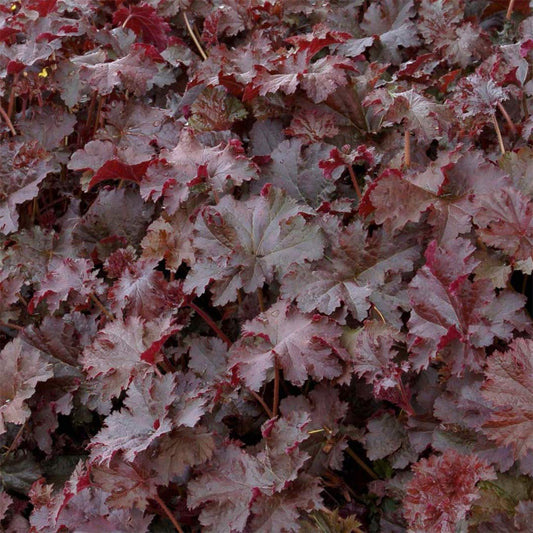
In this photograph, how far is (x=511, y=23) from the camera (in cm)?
251

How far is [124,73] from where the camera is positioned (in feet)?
7.73

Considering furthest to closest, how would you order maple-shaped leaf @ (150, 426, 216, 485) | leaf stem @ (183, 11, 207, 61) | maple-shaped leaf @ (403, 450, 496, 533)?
leaf stem @ (183, 11, 207, 61)
maple-shaped leaf @ (150, 426, 216, 485)
maple-shaped leaf @ (403, 450, 496, 533)

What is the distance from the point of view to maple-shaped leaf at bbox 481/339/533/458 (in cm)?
144

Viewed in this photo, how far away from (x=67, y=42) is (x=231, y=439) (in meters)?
1.71

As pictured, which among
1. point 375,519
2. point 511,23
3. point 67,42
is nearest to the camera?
point 375,519

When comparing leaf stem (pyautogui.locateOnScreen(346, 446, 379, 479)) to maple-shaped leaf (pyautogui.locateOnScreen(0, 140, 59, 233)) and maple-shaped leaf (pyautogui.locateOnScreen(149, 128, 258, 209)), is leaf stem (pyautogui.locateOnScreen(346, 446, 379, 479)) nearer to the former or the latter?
maple-shaped leaf (pyautogui.locateOnScreen(149, 128, 258, 209))

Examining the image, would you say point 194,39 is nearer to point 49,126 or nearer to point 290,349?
point 49,126

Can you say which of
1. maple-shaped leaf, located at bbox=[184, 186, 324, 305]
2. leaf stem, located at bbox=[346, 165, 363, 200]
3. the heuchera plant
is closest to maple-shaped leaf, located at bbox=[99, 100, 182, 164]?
the heuchera plant

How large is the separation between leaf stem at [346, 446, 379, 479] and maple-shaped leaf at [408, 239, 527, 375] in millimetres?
316

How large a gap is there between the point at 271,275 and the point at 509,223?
60cm

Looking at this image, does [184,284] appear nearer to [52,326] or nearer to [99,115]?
[52,326]

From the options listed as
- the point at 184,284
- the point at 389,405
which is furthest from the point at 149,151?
the point at 389,405

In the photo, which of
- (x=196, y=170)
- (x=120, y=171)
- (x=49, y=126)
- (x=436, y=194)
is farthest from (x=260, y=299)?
(x=49, y=126)

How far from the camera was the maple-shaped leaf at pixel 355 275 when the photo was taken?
1792mm
